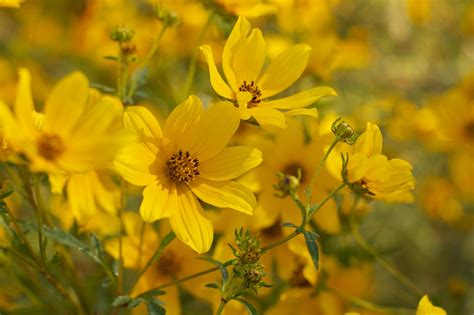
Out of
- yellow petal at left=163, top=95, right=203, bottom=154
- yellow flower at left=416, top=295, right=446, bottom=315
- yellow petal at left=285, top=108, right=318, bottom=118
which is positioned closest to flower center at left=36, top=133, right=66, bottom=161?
yellow petal at left=163, top=95, right=203, bottom=154

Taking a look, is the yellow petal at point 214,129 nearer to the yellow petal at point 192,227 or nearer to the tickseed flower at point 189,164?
the tickseed flower at point 189,164

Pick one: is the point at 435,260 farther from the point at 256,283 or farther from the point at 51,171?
the point at 51,171

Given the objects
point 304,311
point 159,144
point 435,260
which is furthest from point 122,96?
point 435,260

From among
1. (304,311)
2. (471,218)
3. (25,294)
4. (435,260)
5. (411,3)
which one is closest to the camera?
(25,294)

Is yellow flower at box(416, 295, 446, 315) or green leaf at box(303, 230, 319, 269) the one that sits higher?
green leaf at box(303, 230, 319, 269)

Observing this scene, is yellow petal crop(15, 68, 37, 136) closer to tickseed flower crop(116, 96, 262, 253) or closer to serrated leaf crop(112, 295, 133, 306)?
tickseed flower crop(116, 96, 262, 253)

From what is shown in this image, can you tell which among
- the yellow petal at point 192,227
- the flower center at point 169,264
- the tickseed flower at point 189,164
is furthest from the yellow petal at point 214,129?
the flower center at point 169,264
